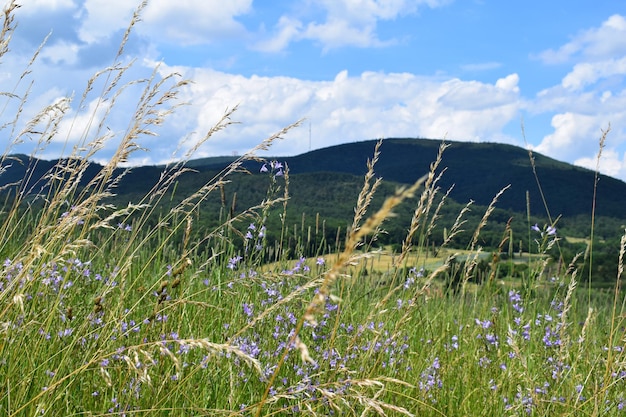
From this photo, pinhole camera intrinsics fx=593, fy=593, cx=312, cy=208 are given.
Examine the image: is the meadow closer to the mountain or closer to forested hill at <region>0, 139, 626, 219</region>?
forested hill at <region>0, 139, 626, 219</region>

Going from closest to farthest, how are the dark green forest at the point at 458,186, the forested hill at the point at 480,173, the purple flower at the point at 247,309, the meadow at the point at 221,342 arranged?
the meadow at the point at 221,342
the purple flower at the point at 247,309
the dark green forest at the point at 458,186
the forested hill at the point at 480,173

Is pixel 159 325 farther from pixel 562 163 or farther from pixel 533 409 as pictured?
pixel 562 163

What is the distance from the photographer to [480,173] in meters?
137

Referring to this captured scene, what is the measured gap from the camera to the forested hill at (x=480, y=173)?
110 m

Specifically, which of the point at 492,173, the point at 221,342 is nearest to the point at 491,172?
the point at 492,173

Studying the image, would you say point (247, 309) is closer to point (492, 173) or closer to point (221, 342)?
point (221, 342)

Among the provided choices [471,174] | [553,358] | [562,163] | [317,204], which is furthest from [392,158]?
[553,358]

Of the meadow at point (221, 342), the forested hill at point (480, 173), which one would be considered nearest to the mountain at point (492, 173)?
the forested hill at point (480, 173)

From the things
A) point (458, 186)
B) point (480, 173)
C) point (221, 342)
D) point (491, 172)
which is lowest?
point (221, 342)

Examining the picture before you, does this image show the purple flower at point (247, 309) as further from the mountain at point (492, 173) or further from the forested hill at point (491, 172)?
the mountain at point (492, 173)

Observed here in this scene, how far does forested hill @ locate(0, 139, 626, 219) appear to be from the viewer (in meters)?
110

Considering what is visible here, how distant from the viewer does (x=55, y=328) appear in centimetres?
277

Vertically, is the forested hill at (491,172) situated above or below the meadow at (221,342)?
above

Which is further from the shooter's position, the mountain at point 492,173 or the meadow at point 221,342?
the mountain at point 492,173
